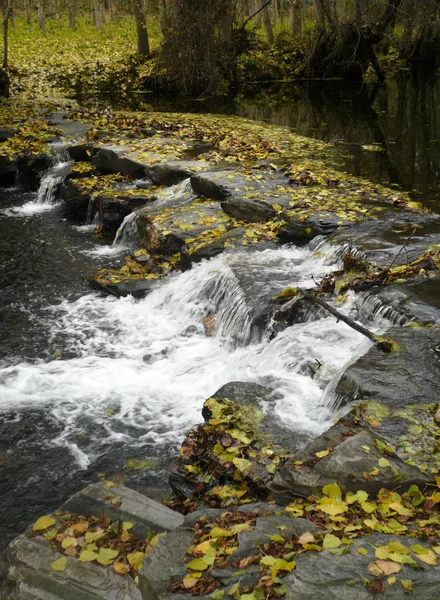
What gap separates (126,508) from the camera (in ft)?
13.2

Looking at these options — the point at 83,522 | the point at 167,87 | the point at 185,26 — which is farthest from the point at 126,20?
the point at 83,522

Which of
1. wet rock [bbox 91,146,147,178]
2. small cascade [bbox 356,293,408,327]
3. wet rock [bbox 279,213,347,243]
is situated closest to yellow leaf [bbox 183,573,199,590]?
small cascade [bbox 356,293,408,327]

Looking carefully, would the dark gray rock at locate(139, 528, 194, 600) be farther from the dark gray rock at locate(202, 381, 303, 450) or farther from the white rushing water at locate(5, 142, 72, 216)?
the white rushing water at locate(5, 142, 72, 216)

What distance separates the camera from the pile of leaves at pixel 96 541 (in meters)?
3.55

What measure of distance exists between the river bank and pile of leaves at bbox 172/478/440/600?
0.11 meters

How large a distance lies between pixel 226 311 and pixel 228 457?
10.7 ft

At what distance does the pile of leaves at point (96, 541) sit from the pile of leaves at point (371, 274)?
13.4 feet

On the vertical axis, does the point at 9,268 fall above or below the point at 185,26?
below

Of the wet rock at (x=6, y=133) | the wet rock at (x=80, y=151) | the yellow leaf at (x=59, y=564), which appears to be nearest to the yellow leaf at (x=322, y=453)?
the yellow leaf at (x=59, y=564)

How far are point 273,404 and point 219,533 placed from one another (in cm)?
194

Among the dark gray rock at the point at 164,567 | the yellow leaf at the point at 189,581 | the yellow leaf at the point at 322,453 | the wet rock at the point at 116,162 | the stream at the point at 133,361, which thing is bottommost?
the stream at the point at 133,361

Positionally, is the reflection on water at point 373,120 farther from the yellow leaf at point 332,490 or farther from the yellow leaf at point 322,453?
the yellow leaf at point 332,490

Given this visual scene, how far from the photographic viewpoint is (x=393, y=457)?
378 cm

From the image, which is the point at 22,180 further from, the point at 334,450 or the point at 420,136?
the point at 334,450
